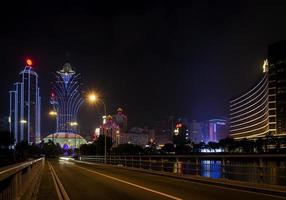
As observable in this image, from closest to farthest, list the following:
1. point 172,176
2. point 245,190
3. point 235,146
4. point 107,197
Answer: point 107,197, point 245,190, point 172,176, point 235,146

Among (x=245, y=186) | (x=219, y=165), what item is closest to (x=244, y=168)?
(x=219, y=165)

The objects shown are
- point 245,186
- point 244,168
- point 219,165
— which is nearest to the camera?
point 245,186

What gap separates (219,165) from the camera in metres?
26.2

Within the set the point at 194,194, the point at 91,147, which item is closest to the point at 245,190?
the point at 194,194

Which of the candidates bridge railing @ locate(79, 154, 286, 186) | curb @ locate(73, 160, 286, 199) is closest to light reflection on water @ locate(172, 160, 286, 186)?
bridge railing @ locate(79, 154, 286, 186)

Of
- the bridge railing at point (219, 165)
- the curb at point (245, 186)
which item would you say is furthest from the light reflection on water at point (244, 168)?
the curb at point (245, 186)

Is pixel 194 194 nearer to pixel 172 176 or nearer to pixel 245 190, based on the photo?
pixel 245 190

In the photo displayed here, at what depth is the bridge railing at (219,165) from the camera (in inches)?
846

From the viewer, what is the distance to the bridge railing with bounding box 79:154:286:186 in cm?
2148

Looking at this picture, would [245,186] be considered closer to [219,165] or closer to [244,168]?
[219,165]

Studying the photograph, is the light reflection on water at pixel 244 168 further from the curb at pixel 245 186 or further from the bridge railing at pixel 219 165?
the curb at pixel 245 186

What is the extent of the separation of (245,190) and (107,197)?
642cm

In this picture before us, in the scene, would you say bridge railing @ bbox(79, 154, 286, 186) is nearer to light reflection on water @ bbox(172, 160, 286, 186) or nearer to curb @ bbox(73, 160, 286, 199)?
light reflection on water @ bbox(172, 160, 286, 186)

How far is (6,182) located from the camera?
42.0 feet
